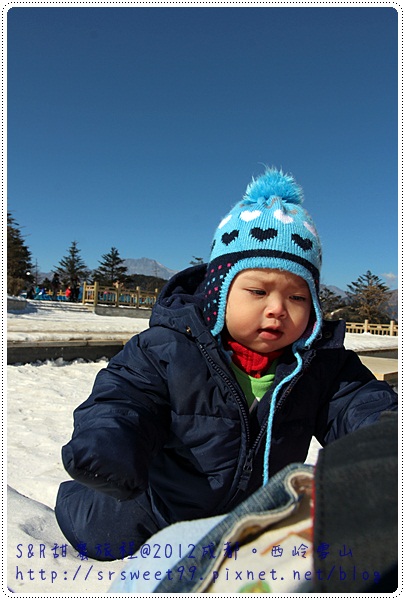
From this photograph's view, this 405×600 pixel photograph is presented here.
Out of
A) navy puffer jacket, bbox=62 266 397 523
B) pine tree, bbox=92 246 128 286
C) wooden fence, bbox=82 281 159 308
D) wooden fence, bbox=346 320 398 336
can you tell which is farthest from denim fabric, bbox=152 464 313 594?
pine tree, bbox=92 246 128 286

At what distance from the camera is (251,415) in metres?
1.67

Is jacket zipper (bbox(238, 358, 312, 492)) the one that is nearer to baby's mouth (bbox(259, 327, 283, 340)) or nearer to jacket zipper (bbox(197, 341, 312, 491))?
jacket zipper (bbox(197, 341, 312, 491))

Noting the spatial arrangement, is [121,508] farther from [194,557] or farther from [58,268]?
[58,268]

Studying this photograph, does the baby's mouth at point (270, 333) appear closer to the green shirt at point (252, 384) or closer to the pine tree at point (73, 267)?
the green shirt at point (252, 384)

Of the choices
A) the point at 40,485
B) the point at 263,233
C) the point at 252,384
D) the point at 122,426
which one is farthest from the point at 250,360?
the point at 40,485

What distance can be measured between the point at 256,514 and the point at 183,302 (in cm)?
137

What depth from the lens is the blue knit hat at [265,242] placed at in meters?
1.69

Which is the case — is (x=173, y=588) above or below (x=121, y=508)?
above

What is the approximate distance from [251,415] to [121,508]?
2.19 ft

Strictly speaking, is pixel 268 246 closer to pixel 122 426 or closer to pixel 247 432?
pixel 247 432

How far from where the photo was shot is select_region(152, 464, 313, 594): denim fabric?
62 cm
